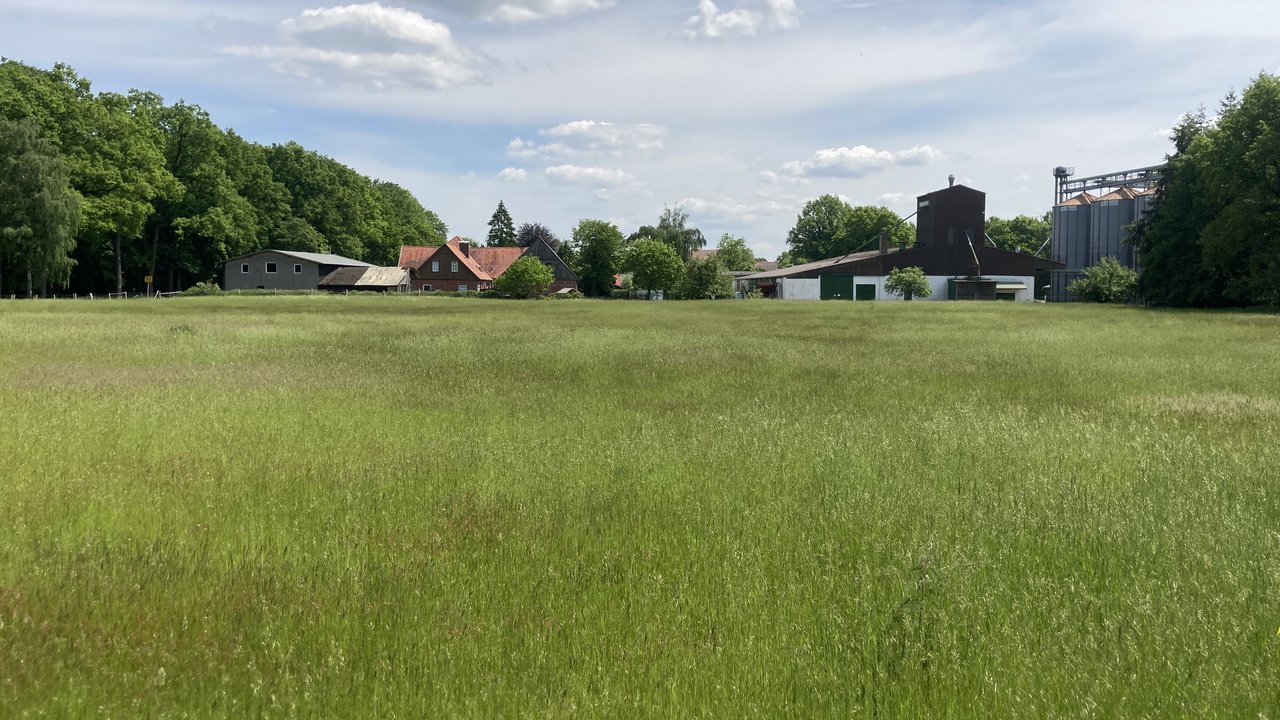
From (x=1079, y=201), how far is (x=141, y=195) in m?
101

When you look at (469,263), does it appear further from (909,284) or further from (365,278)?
(909,284)

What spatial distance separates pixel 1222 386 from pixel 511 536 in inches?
642

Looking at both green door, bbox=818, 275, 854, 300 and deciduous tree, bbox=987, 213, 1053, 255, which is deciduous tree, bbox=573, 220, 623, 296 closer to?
green door, bbox=818, 275, 854, 300

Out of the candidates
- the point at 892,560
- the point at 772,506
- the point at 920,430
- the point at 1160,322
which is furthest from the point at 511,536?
the point at 1160,322

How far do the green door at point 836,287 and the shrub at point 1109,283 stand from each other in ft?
86.5

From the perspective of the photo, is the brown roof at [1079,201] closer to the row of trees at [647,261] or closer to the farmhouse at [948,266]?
the farmhouse at [948,266]

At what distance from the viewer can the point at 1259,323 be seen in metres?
36.8

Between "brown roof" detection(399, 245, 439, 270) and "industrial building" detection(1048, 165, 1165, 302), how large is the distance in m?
87.7

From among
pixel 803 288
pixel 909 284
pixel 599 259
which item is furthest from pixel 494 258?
pixel 909 284

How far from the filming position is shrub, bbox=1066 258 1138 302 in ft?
234

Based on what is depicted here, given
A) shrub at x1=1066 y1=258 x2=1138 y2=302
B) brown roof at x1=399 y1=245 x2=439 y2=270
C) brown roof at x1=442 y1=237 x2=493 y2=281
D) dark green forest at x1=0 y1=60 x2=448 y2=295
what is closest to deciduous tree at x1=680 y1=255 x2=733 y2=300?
brown roof at x1=442 y1=237 x2=493 y2=281

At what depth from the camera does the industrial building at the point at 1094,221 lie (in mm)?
85562

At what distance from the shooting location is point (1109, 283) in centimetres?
7281

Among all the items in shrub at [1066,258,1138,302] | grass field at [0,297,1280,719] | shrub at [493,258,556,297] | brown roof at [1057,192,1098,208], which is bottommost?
grass field at [0,297,1280,719]
